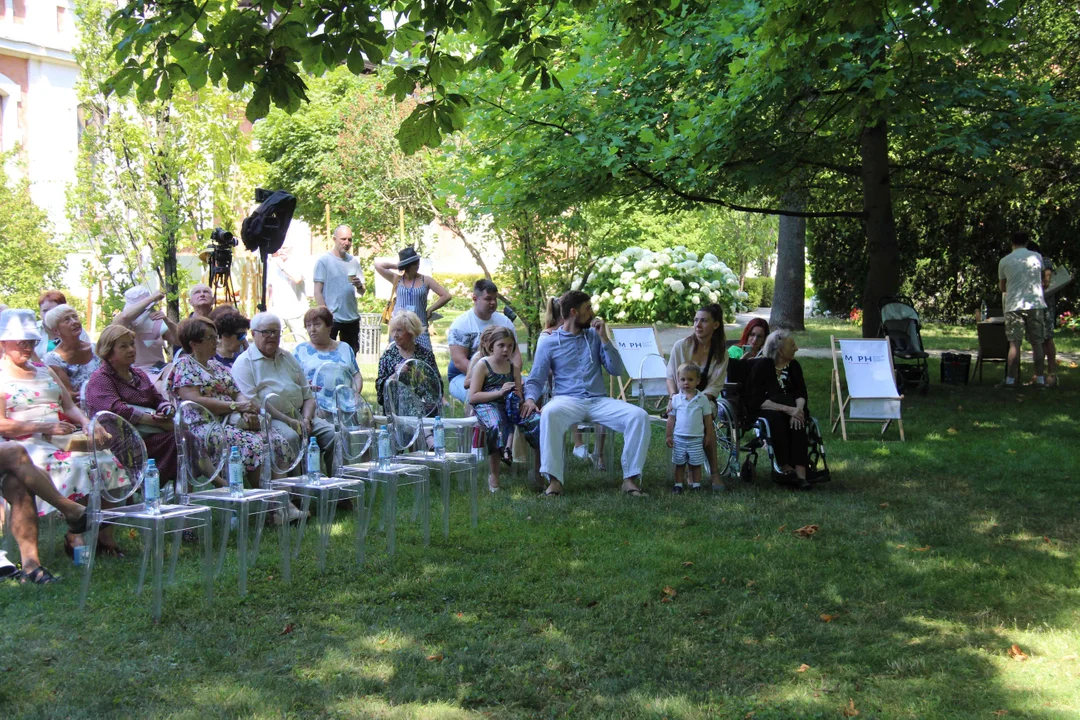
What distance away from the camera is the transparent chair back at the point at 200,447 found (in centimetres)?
563

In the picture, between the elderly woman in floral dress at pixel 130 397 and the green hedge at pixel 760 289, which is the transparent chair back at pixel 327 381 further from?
the green hedge at pixel 760 289

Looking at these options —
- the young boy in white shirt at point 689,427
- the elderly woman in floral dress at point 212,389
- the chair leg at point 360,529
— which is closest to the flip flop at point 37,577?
the elderly woman in floral dress at point 212,389

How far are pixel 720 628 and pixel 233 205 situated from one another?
8.96 m

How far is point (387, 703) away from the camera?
4012 millimetres

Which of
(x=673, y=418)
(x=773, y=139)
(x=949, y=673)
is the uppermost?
(x=773, y=139)

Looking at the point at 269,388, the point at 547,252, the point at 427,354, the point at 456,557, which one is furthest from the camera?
the point at 547,252

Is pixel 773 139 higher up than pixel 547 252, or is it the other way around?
pixel 773 139

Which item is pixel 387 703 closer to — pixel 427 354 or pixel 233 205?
pixel 427 354

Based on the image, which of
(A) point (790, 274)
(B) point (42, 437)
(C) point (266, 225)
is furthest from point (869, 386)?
(A) point (790, 274)

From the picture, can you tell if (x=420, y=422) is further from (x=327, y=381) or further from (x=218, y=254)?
(x=218, y=254)

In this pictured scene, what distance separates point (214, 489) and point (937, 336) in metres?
17.4

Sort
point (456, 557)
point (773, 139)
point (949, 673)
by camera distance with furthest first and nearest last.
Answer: point (773, 139), point (456, 557), point (949, 673)

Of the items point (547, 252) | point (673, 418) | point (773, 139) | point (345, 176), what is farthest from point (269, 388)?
point (345, 176)

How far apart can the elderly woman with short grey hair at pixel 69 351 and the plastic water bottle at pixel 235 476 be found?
6.03ft
